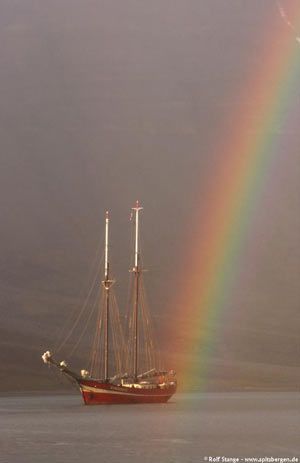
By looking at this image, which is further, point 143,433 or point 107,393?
point 107,393

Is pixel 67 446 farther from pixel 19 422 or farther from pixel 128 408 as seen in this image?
pixel 128 408

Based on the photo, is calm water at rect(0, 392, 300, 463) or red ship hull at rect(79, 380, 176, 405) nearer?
calm water at rect(0, 392, 300, 463)

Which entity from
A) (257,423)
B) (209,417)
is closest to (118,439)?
(257,423)

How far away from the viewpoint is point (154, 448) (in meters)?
90.2

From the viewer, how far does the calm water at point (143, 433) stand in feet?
280

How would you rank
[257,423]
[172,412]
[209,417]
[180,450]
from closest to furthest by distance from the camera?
[180,450], [257,423], [209,417], [172,412]

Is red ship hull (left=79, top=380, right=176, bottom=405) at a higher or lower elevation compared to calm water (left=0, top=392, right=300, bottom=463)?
higher

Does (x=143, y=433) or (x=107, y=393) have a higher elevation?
(x=107, y=393)

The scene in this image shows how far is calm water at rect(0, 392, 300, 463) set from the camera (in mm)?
85375

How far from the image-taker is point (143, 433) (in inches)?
4141

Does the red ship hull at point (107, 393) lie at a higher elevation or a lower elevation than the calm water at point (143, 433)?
higher

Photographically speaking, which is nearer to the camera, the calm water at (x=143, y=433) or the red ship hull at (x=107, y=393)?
the calm water at (x=143, y=433)

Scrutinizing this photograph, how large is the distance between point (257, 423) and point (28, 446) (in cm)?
3357

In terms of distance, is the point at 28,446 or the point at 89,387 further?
the point at 89,387
